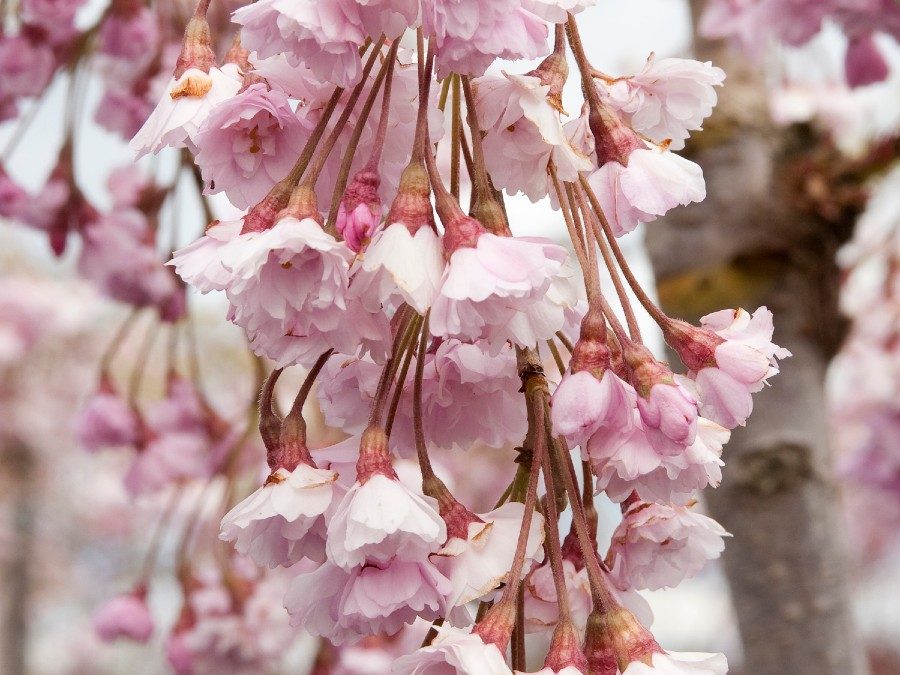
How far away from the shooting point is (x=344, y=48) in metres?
0.52

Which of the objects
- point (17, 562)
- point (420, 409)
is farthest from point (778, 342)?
point (17, 562)

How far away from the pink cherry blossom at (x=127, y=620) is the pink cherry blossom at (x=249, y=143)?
1016 millimetres

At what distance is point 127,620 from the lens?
148cm

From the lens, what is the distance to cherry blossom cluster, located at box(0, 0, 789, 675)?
0.52 meters

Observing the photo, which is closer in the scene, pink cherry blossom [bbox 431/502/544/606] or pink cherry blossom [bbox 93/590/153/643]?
pink cherry blossom [bbox 431/502/544/606]

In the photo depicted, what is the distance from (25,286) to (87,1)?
462cm

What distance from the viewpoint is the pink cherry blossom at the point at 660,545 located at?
23.5 inches

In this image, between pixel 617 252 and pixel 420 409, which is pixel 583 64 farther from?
pixel 420 409

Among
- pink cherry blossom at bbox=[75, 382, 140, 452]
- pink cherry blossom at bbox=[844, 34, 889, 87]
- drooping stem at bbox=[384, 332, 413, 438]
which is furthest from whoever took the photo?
pink cherry blossom at bbox=[844, 34, 889, 87]

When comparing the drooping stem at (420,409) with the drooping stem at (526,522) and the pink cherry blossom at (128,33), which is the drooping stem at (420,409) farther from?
the pink cherry blossom at (128,33)

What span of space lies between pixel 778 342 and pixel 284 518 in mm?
1061

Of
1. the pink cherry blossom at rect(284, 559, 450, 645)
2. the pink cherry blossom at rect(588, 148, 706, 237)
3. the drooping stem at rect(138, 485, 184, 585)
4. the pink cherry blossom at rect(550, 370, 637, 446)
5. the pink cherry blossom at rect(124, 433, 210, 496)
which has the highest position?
the pink cherry blossom at rect(588, 148, 706, 237)

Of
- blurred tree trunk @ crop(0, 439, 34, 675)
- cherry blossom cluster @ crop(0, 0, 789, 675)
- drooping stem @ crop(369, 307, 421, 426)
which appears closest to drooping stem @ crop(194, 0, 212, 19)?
cherry blossom cluster @ crop(0, 0, 789, 675)

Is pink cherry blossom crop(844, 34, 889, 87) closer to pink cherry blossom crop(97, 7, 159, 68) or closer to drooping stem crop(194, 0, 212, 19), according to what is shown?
pink cherry blossom crop(97, 7, 159, 68)
